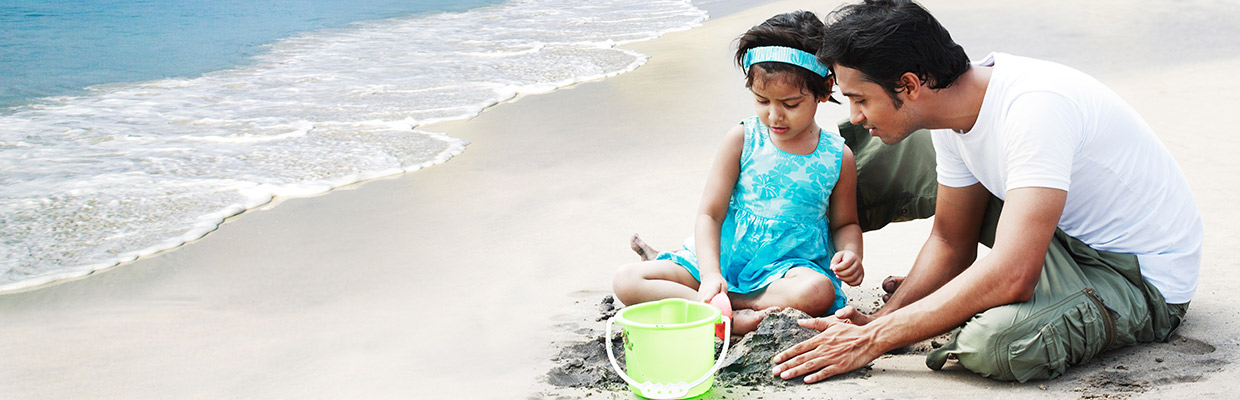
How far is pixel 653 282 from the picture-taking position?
10.2ft

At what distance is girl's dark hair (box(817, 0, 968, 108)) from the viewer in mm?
2395

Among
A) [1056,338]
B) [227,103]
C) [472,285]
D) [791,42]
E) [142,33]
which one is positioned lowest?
[142,33]

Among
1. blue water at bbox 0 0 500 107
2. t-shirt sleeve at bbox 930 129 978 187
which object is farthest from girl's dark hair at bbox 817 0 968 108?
blue water at bbox 0 0 500 107

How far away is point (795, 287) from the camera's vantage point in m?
2.95

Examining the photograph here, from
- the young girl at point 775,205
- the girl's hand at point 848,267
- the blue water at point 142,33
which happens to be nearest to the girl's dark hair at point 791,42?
the young girl at point 775,205

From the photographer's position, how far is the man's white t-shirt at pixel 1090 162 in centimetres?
226

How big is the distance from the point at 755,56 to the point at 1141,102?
12.2 feet

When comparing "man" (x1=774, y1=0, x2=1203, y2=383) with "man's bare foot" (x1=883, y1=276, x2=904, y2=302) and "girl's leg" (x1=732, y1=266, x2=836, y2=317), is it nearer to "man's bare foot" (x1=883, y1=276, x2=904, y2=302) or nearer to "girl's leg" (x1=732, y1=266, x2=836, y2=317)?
"girl's leg" (x1=732, y1=266, x2=836, y2=317)

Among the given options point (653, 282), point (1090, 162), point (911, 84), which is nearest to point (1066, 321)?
point (1090, 162)

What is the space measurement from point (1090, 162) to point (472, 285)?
81.3 inches

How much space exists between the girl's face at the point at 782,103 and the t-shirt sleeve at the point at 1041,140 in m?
0.83

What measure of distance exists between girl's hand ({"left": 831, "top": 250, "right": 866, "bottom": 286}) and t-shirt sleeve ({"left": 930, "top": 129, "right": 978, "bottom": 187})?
1.09 feet

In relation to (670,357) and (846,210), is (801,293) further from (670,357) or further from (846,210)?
(670,357)

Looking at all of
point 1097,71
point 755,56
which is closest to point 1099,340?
point 755,56
